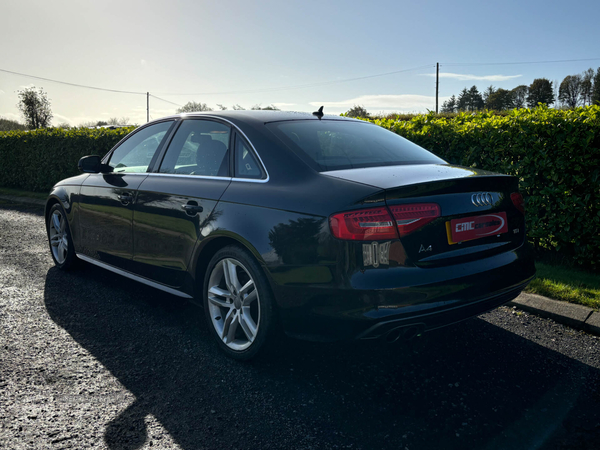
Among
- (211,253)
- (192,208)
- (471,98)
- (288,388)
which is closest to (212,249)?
(211,253)

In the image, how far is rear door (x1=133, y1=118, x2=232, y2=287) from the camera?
11.5 feet

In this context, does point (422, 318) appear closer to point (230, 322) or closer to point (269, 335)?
point (269, 335)

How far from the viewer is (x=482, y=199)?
116 inches

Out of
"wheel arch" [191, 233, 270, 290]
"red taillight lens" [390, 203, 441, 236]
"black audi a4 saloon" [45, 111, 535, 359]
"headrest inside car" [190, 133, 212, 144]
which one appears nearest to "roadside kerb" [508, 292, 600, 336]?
"black audi a4 saloon" [45, 111, 535, 359]

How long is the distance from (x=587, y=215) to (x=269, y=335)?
4.06 meters

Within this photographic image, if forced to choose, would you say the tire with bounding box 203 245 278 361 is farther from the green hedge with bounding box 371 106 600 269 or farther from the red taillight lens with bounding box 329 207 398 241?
the green hedge with bounding box 371 106 600 269

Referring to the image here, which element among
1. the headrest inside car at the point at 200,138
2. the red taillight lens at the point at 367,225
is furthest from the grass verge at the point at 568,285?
the headrest inside car at the point at 200,138

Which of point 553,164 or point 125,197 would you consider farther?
point 553,164

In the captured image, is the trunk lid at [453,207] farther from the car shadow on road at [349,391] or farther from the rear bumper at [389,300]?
the car shadow on road at [349,391]

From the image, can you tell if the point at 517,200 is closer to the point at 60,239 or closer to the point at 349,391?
the point at 349,391

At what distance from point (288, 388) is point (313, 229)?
1.02m

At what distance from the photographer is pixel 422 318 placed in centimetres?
262

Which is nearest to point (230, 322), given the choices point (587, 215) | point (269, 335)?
point (269, 335)

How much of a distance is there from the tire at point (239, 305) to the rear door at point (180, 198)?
279 mm
